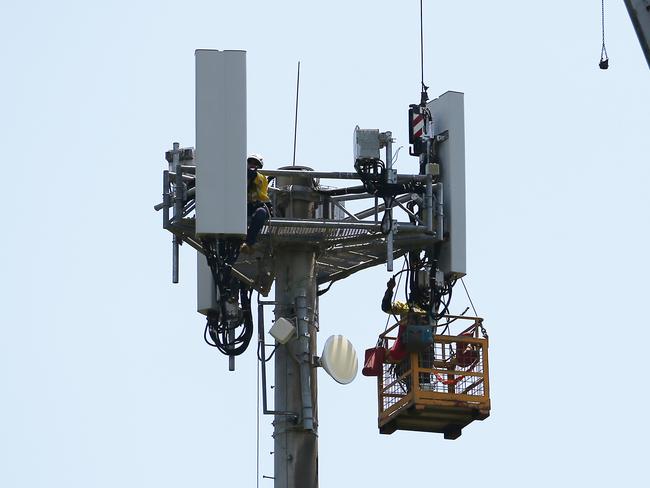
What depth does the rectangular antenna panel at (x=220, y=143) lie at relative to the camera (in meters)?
100

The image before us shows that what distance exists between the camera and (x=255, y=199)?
10144 cm

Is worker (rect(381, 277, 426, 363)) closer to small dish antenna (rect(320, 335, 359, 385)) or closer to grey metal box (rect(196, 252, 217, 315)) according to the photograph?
small dish antenna (rect(320, 335, 359, 385))

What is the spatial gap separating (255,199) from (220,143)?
5.16ft

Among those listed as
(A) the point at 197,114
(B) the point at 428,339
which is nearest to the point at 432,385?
(B) the point at 428,339

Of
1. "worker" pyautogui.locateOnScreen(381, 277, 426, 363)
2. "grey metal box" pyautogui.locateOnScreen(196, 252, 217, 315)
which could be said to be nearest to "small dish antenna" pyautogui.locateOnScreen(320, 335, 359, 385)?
"worker" pyautogui.locateOnScreen(381, 277, 426, 363)

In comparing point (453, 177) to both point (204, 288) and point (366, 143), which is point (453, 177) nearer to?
point (366, 143)

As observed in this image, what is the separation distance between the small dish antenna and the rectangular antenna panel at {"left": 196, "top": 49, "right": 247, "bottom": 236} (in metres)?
3.67

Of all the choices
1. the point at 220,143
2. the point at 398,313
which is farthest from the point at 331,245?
the point at 220,143

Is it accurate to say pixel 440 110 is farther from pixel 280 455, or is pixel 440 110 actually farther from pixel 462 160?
pixel 280 455

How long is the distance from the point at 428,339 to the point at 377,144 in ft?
14.2

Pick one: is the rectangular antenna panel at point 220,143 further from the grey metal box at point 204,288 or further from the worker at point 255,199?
the grey metal box at point 204,288

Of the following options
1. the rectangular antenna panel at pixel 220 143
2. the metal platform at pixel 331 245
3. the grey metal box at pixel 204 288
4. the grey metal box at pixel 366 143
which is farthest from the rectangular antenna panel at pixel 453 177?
the grey metal box at pixel 204 288

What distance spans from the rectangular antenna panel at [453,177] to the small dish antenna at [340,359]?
2.68 metres

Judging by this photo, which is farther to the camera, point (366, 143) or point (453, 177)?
point (453, 177)
